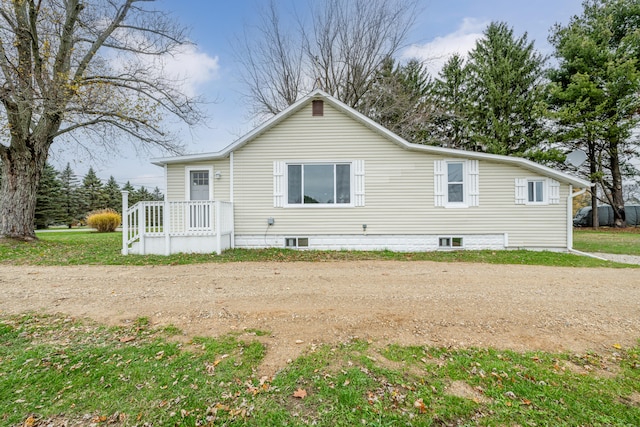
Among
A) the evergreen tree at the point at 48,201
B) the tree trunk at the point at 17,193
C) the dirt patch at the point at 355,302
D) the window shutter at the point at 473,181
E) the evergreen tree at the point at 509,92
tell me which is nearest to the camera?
the dirt patch at the point at 355,302

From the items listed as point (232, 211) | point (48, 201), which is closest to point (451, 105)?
point (232, 211)

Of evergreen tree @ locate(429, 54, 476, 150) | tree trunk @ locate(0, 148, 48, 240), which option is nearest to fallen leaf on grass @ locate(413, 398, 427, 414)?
tree trunk @ locate(0, 148, 48, 240)

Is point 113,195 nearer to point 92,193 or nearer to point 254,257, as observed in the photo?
point 92,193

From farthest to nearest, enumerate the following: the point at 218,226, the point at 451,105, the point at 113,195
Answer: the point at 113,195 < the point at 451,105 < the point at 218,226

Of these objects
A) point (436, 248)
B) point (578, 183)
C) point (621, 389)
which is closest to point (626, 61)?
point (578, 183)

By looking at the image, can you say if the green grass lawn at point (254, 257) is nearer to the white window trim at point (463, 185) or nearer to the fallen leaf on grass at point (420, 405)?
the white window trim at point (463, 185)

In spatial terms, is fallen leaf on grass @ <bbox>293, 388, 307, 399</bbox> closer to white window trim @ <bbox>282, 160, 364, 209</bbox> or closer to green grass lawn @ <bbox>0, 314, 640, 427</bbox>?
green grass lawn @ <bbox>0, 314, 640, 427</bbox>

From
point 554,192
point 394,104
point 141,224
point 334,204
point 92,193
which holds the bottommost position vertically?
point 141,224

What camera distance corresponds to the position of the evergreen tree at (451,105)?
2002 cm

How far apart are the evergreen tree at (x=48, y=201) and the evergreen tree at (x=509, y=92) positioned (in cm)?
3803

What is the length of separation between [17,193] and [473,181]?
16.1 meters

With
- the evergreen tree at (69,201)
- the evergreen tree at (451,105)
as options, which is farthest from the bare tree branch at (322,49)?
the evergreen tree at (69,201)

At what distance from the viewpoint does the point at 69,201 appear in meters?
32.2

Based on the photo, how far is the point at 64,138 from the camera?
36.6ft
